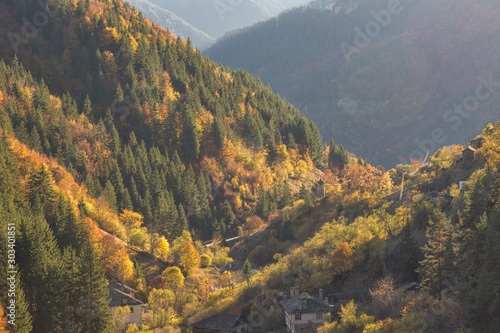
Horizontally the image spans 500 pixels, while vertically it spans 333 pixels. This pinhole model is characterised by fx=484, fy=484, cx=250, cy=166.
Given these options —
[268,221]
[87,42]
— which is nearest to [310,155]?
[268,221]

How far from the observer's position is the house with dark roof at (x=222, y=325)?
250ft

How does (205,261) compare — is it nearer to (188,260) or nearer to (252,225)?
(188,260)

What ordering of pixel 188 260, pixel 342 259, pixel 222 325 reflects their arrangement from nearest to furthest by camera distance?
pixel 222 325 < pixel 342 259 < pixel 188 260

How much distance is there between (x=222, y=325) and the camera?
253ft

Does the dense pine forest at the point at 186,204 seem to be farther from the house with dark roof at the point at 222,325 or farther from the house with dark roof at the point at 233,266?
the house with dark roof at the point at 222,325

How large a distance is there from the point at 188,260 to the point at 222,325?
3996cm

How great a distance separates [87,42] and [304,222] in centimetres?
11155

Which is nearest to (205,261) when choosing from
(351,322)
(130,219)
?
(130,219)

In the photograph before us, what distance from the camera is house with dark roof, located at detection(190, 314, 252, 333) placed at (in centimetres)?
7625

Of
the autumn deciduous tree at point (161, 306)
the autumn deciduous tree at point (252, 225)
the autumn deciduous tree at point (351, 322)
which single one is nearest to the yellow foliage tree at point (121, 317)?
the autumn deciduous tree at point (161, 306)

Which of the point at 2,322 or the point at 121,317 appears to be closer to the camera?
the point at 2,322

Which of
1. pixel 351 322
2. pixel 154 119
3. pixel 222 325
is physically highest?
pixel 154 119

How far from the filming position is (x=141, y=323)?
8481 centimetres

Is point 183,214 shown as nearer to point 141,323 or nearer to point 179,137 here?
point 179,137
